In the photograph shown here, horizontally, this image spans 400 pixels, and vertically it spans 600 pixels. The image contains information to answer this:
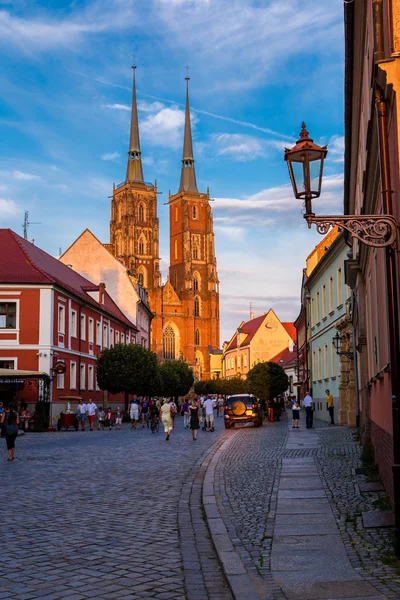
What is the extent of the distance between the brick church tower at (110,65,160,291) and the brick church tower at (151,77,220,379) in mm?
5126

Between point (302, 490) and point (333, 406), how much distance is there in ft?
70.5

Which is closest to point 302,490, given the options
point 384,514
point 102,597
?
point 384,514

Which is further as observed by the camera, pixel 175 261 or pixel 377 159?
pixel 175 261

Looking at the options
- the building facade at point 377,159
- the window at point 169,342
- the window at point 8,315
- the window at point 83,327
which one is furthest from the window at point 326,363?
the window at point 169,342

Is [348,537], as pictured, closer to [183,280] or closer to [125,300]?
[125,300]

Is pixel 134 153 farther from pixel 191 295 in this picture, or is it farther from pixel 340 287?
pixel 340 287

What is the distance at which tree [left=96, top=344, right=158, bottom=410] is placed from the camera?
148ft

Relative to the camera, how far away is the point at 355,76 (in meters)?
15.3

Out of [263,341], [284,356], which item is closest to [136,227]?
[263,341]

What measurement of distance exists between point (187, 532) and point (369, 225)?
4.36 metres

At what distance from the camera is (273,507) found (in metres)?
10.1

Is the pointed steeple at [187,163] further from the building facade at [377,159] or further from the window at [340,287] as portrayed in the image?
the building facade at [377,159]

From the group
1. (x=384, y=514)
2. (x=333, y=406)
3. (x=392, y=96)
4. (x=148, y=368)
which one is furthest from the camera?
(x=148, y=368)

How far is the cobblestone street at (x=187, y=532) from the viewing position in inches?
239
